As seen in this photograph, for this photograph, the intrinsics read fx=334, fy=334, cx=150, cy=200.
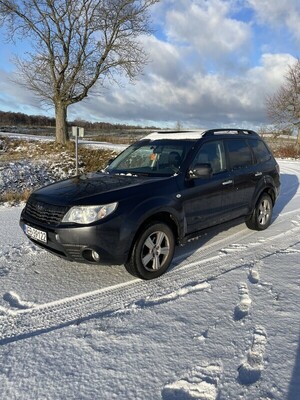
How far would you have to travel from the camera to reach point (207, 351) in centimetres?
264

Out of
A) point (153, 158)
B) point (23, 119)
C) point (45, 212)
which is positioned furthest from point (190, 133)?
point (23, 119)

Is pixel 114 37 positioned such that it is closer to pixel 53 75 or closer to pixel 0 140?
pixel 53 75

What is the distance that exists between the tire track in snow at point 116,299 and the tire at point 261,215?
119cm

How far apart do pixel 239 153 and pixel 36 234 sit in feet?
11.0

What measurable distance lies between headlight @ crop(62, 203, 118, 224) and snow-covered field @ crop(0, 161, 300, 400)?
2.57 ft

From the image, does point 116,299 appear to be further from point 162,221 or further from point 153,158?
point 153,158

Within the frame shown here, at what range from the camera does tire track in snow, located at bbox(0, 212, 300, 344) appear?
2992 millimetres

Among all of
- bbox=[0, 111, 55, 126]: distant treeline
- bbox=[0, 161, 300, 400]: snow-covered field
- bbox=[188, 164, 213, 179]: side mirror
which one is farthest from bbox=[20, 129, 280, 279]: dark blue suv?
bbox=[0, 111, 55, 126]: distant treeline

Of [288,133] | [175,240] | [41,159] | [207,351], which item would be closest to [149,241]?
[175,240]

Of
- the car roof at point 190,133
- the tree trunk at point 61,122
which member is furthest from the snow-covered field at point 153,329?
the tree trunk at point 61,122

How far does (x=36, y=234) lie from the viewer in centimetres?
385

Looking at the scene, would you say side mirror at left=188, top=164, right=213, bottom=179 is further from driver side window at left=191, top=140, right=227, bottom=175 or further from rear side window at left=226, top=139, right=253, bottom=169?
rear side window at left=226, top=139, right=253, bottom=169

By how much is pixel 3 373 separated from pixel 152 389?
108 cm

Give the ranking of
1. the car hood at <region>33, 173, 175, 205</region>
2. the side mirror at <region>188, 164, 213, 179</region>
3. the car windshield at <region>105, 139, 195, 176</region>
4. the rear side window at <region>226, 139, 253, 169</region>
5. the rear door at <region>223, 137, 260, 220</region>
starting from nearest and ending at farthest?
the car hood at <region>33, 173, 175, 205</region>
the side mirror at <region>188, 164, 213, 179</region>
the car windshield at <region>105, 139, 195, 176</region>
the rear door at <region>223, 137, 260, 220</region>
the rear side window at <region>226, 139, 253, 169</region>
